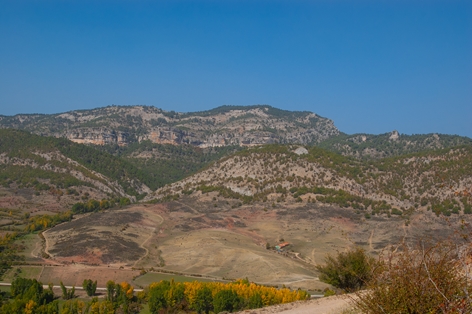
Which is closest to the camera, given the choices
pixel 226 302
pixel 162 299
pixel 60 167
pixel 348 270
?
pixel 348 270

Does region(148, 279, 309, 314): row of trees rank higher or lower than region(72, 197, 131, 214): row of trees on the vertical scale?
lower

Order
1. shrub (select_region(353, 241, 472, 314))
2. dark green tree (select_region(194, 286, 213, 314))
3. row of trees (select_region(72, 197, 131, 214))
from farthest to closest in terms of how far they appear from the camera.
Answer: row of trees (select_region(72, 197, 131, 214)) < dark green tree (select_region(194, 286, 213, 314)) < shrub (select_region(353, 241, 472, 314))

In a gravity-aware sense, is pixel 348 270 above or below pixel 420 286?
below

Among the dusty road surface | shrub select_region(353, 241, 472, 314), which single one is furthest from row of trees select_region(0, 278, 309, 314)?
shrub select_region(353, 241, 472, 314)

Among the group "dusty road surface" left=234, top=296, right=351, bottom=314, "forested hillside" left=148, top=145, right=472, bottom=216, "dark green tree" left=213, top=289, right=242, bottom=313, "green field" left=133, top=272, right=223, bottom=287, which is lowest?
"green field" left=133, top=272, right=223, bottom=287

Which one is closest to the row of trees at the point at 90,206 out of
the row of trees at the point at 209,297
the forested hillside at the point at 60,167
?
the forested hillside at the point at 60,167

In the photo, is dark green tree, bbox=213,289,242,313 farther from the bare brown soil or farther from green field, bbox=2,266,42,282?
green field, bbox=2,266,42,282

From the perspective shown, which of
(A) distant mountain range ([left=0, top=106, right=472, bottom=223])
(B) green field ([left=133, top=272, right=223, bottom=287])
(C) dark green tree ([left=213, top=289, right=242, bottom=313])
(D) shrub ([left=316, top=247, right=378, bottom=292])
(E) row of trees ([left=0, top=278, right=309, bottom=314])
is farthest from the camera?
(A) distant mountain range ([left=0, top=106, right=472, bottom=223])

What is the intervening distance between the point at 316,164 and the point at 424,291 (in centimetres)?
11621

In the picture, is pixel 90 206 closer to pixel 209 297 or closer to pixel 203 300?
pixel 203 300

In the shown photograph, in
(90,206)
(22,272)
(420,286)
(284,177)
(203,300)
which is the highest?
(284,177)

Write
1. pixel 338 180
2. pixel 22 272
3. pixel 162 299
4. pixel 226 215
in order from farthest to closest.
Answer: pixel 338 180 < pixel 226 215 < pixel 22 272 < pixel 162 299

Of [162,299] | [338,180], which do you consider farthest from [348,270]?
[338,180]

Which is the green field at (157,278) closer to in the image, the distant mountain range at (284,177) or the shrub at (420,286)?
the shrub at (420,286)
